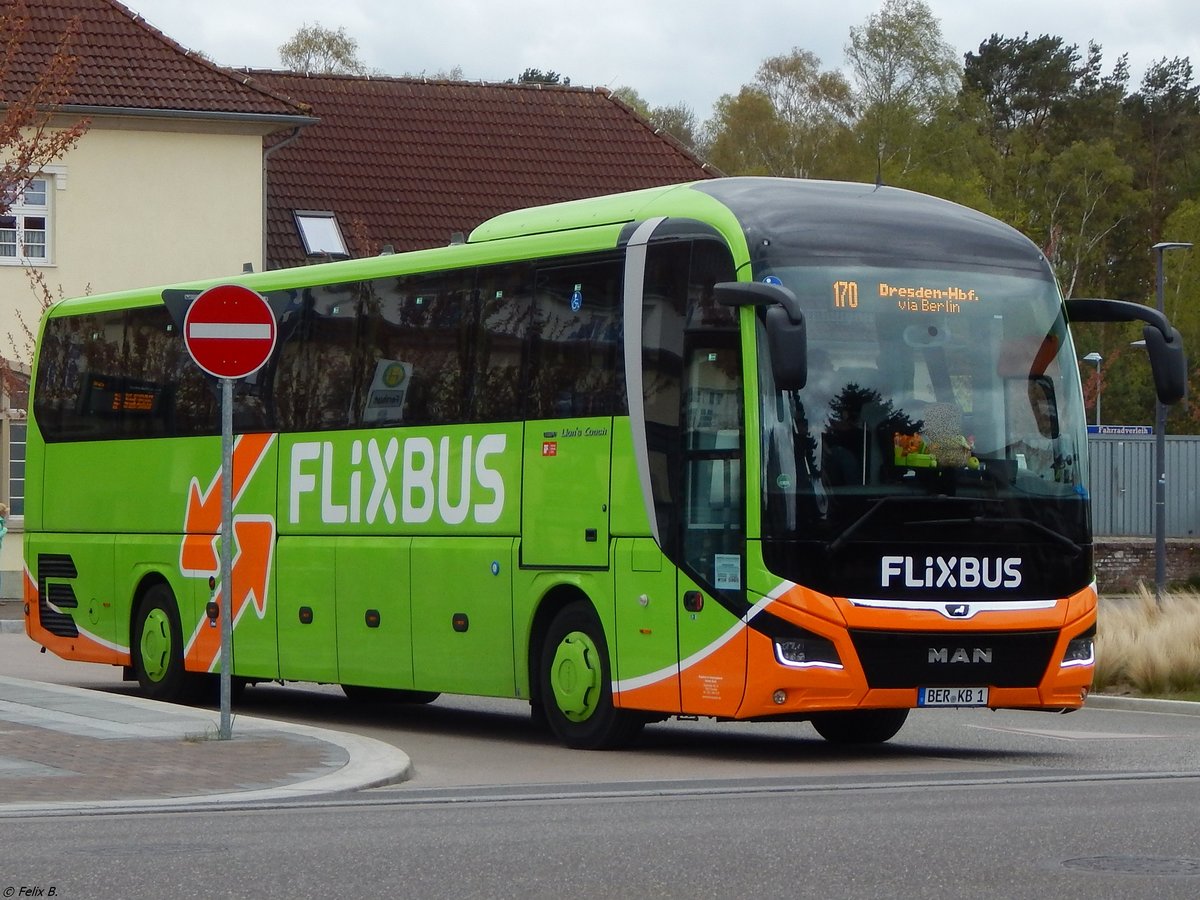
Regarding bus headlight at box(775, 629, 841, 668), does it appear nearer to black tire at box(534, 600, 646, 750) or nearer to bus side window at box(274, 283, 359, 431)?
black tire at box(534, 600, 646, 750)

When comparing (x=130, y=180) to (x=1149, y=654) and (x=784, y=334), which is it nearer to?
(x=1149, y=654)

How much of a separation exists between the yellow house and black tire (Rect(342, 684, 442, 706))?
19.9m

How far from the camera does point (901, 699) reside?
14.6m

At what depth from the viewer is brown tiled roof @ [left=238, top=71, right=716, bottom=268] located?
4559cm

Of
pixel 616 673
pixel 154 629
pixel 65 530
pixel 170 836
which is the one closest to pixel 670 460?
pixel 616 673

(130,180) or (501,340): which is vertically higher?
(130,180)

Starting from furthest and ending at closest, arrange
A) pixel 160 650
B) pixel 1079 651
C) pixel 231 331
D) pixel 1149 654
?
1. pixel 1149 654
2. pixel 160 650
3. pixel 231 331
4. pixel 1079 651

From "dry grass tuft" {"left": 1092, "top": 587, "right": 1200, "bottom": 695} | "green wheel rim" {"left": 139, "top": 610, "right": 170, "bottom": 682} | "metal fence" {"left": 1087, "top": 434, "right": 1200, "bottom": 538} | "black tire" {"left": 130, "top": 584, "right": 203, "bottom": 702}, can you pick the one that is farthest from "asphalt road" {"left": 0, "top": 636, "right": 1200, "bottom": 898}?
"metal fence" {"left": 1087, "top": 434, "right": 1200, "bottom": 538}

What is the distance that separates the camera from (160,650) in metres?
20.8

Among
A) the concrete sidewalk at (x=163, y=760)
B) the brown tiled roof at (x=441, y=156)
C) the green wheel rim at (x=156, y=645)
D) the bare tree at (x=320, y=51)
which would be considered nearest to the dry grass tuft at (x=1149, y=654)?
the green wheel rim at (x=156, y=645)

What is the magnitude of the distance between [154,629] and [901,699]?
8540mm

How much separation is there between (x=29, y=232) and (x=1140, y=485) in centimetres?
2562

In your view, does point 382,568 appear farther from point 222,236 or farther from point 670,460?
point 222,236

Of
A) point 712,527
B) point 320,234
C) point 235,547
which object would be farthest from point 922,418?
point 320,234
